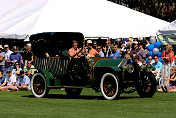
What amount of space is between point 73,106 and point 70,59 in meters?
3.02

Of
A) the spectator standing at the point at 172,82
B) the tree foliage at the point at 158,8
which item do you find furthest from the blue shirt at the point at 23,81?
the tree foliage at the point at 158,8

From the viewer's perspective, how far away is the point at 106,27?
24.8 meters

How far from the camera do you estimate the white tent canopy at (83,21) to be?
23984mm

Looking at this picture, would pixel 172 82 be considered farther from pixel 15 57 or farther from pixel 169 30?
pixel 15 57

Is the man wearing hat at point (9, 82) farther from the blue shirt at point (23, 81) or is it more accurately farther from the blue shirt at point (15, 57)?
the blue shirt at point (15, 57)

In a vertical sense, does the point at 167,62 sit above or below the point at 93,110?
above

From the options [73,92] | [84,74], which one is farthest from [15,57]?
[84,74]

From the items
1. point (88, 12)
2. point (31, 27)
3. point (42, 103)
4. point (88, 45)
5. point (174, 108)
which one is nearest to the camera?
point (174, 108)

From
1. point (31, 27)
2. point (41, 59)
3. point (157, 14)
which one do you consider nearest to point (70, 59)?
point (41, 59)

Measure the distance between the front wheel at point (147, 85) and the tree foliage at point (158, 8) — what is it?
26.2 metres

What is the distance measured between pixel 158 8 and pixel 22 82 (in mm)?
22625

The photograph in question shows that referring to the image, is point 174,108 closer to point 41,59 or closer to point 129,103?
point 129,103

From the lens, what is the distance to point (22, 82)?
70.0 ft

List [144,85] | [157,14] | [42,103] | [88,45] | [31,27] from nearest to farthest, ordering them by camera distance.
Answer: [42,103]
[144,85]
[88,45]
[31,27]
[157,14]
